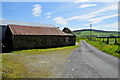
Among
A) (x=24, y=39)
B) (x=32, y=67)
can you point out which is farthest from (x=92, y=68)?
(x=24, y=39)

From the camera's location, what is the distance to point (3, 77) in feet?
26.3

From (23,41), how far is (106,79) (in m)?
20.9

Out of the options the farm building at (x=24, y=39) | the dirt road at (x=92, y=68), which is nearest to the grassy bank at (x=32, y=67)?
the dirt road at (x=92, y=68)

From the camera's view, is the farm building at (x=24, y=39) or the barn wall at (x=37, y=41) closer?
the farm building at (x=24, y=39)

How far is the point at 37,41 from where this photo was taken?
2791 cm

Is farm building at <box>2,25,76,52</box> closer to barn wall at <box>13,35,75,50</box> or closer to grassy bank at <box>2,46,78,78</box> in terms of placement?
barn wall at <box>13,35,75,50</box>

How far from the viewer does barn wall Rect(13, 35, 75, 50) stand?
976 inches

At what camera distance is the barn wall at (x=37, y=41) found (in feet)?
81.3

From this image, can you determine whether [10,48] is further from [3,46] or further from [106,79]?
[106,79]

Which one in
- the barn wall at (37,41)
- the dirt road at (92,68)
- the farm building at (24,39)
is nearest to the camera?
the dirt road at (92,68)

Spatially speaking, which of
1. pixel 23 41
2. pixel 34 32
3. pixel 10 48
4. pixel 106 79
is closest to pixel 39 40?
pixel 34 32

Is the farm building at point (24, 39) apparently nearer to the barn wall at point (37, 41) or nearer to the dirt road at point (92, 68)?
the barn wall at point (37, 41)

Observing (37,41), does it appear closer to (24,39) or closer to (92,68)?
(24,39)

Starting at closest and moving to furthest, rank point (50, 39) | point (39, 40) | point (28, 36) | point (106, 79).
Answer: point (106, 79) → point (28, 36) → point (39, 40) → point (50, 39)
